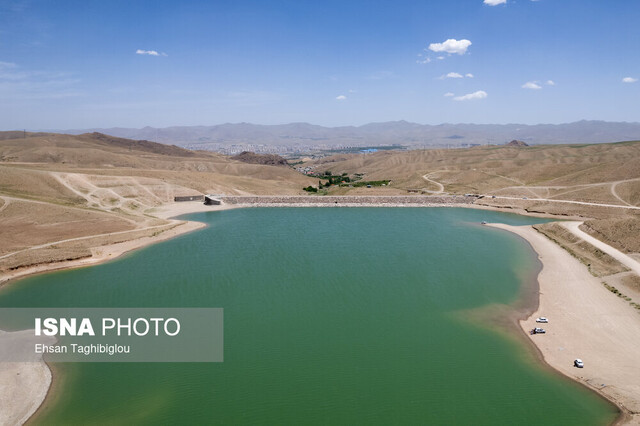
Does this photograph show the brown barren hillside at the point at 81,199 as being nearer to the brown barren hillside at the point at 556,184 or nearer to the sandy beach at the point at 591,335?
the brown barren hillside at the point at 556,184

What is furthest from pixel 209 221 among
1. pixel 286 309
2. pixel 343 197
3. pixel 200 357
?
pixel 200 357

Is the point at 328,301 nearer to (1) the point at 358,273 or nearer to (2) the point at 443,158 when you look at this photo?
(1) the point at 358,273

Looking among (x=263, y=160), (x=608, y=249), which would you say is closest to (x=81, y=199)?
(x=608, y=249)

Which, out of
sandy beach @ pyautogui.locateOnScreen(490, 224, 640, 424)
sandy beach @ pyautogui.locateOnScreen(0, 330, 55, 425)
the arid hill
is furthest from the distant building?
the arid hill

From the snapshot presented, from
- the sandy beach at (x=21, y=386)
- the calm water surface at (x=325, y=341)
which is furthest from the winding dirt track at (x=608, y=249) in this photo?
the sandy beach at (x=21, y=386)

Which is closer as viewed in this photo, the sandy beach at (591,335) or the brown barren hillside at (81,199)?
the sandy beach at (591,335)

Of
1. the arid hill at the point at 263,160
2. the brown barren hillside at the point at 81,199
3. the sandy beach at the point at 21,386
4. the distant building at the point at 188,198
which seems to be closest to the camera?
the sandy beach at the point at 21,386
